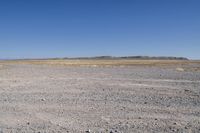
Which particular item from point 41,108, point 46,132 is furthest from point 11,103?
point 46,132

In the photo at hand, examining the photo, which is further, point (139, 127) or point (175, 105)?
point (175, 105)

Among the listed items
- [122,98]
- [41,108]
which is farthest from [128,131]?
[122,98]

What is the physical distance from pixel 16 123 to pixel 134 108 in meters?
4.41

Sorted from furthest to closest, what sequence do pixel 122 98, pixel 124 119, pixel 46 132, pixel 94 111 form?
pixel 122 98 < pixel 94 111 < pixel 124 119 < pixel 46 132

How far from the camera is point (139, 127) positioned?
8.09 metres

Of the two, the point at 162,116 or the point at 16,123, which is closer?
the point at 16,123

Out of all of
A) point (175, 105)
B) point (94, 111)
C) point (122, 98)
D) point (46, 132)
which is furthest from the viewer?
point (122, 98)

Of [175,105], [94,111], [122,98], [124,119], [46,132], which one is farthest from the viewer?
[122,98]

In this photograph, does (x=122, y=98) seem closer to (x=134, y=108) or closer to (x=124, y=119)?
(x=134, y=108)

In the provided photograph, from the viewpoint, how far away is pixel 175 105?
11508 mm

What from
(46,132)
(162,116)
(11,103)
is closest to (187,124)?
(162,116)

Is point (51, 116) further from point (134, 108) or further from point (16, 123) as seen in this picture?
point (134, 108)

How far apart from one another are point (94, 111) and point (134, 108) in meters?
1.61

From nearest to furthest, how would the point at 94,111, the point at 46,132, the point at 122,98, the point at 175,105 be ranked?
1. the point at 46,132
2. the point at 94,111
3. the point at 175,105
4. the point at 122,98
